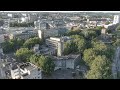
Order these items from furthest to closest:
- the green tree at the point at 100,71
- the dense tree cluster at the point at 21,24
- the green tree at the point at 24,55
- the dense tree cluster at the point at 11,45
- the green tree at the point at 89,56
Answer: the dense tree cluster at the point at 21,24 → the dense tree cluster at the point at 11,45 → the green tree at the point at 24,55 → the green tree at the point at 89,56 → the green tree at the point at 100,71

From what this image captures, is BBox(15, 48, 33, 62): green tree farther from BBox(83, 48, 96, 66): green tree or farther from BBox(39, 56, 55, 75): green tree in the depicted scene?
BBox(83, 48, 96, 66): green tree

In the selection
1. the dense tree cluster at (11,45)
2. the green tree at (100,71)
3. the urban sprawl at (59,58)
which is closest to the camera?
the green tree at (100,71)

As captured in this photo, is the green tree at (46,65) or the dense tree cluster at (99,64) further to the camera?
the green tree at (46,65)

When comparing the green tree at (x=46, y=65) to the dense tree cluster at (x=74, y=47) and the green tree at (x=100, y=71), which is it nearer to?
the green tree at (x=100, y=71)

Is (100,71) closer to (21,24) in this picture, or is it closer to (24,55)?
(24,55)

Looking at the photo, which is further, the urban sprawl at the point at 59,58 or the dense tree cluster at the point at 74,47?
the dense tree cluster at the point at 74,47

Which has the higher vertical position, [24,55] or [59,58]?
[24,55]

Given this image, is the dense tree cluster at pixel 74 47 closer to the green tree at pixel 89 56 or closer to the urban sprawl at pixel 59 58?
the urban sprawl at pixel 59 58

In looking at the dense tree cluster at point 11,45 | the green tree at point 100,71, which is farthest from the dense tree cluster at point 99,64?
the dense tree cluster at point 11,45

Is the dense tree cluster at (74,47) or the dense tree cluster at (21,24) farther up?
the dense tree cluster at (21,24)

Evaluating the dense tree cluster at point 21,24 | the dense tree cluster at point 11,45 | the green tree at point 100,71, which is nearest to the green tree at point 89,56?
the green tree at point 100,71

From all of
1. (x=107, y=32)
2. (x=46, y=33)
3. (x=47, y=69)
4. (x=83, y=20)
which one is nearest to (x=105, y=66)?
(x=47, y=69)

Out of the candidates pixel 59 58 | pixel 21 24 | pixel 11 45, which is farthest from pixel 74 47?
pixel 21 24
